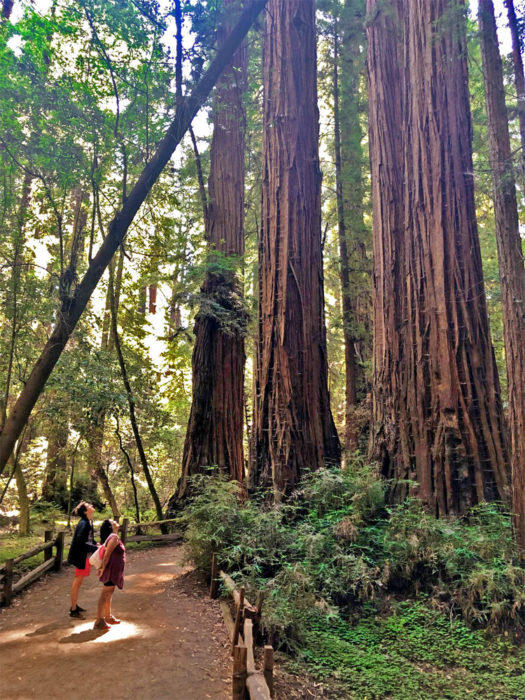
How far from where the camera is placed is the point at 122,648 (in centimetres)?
507

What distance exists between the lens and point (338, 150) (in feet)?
55.9

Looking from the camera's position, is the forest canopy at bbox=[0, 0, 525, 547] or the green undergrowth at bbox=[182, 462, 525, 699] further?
the forest canopy at bbox=[0, 0, 525, 547]

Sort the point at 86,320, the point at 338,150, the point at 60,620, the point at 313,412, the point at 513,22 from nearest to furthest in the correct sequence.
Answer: the point at 60,620
the point at 513,22
the point at 313,412
the point at 86,320
the point at 338,150

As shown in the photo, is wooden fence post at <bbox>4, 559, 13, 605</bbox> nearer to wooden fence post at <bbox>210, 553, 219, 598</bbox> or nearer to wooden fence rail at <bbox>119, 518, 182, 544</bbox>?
wooden fence post at <bbox>210, 553, 219, 598</bbox>

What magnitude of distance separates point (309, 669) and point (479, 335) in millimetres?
5307

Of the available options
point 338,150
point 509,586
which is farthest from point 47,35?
point 338,150

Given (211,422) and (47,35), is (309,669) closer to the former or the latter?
(211,422)

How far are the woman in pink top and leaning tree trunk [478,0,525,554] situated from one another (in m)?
4.78

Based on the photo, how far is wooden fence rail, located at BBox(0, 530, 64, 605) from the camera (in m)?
6.88

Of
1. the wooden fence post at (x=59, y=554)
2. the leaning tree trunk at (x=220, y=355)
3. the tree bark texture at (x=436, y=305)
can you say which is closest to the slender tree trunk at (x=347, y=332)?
the leaning tree trunk at (x=220, y=355)

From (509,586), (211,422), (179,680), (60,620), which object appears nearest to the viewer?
(179,680)

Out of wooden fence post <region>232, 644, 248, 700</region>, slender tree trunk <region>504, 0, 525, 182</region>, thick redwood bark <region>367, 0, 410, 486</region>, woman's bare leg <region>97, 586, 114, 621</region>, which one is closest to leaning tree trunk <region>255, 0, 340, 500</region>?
thick redwood bark <region>367, 0, 410, 486</region>

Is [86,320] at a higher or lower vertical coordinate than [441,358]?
higher

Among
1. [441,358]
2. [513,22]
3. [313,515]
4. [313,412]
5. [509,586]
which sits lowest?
[509,586]
